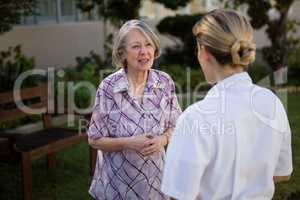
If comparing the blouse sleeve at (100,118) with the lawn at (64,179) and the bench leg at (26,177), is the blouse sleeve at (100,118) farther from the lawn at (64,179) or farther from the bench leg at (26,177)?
the lawn at (64,179)

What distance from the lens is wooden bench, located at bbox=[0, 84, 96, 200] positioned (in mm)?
4977

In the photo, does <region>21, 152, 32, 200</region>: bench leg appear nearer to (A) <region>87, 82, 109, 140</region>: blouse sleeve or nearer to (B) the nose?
(A) <region>87, 82, 109, 140</region>: blouse sleeve

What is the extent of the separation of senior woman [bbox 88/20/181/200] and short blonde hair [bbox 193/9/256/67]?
45.7 inches

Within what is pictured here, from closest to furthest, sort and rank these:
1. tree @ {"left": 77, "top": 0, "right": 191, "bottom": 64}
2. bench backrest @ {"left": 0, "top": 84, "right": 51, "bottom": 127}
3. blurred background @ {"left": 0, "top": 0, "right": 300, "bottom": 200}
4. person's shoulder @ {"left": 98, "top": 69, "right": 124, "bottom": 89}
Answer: person's shoulder @ {"left": 98, "top": 69, "right": 124, "bottom": 89}, bench backrest @ {"left": 0, "top": 84, "right": 51, "bottom": 127}, blurred background @ {"left": 0, "top": 0, "right": 300, "bottom": 200}, tree @ {"left": 77, "top": 0, "right": 191, "bottom": 64}

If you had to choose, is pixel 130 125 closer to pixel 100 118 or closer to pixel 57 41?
pixel 100 118

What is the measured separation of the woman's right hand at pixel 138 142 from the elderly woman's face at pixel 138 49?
43cm

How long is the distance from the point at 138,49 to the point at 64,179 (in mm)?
3330

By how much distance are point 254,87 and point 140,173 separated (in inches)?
49.6

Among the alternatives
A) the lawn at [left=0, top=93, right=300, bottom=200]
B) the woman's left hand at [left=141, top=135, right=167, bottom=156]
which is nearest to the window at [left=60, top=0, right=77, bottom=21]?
the lawn at [left=0, top=93, right=300, bottom=200]

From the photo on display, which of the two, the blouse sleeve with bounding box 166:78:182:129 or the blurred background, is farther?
the blurred background

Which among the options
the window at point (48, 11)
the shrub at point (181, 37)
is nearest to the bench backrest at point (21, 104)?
the window at point (48, 11)

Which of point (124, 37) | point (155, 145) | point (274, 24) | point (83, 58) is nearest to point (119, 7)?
point (83, 58)

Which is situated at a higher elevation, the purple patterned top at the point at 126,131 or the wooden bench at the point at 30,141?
the purple patterned top at the point at 126,131

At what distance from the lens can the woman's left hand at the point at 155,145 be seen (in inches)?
120
